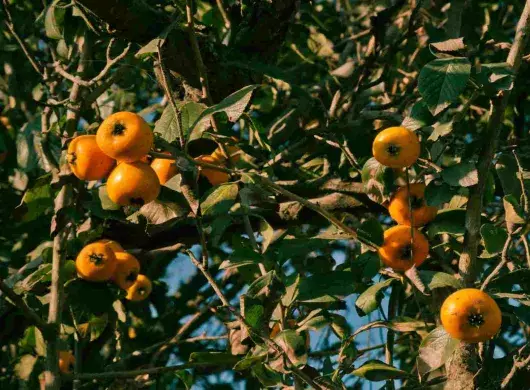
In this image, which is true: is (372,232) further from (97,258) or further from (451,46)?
(97,258)

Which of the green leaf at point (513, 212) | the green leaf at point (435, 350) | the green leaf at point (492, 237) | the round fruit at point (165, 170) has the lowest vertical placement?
the green leaf at point (435, 350)

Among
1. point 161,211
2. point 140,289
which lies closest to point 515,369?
point 161,211

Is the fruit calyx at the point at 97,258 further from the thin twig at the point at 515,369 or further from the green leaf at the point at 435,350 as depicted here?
the thin twig at the point at 515,369

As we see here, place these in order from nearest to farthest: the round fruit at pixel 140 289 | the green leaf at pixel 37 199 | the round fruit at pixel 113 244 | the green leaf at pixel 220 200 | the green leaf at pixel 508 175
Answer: the green leaf at pixel 220 200 < the green leaf at pixel 508 175 < the green leaf at pixel 37 199 < the round fruit at pixel 113 244 < the round fruit at pixel 140 289

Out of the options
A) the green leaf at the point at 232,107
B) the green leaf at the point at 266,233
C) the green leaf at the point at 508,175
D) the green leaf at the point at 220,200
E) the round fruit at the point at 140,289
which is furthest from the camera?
the round fruit at the point at 140,289

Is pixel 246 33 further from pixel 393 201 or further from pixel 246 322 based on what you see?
pixel 246 322

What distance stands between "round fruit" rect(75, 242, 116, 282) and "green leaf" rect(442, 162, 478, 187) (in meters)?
0.88

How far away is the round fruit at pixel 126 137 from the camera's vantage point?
5.20ft

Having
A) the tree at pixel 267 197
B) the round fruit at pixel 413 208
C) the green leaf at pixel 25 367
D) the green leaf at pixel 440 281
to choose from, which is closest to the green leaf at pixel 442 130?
the tree at pixel 267 197

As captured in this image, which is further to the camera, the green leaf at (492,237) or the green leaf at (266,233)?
the green leaf at (266,233)

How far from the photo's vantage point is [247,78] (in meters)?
2.22

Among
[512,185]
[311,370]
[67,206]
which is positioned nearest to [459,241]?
[512,185]

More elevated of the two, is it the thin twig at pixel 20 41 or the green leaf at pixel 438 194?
the thin twig at pixel 20 41

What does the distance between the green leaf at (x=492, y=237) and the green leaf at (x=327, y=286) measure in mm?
286
